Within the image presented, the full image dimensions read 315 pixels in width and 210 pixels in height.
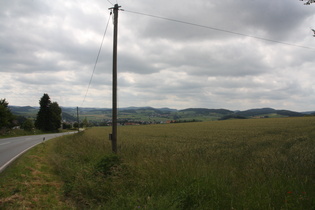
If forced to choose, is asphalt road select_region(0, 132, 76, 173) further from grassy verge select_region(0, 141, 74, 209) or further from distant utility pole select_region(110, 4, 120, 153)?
distant utility pole select_region(110, 4, 120, 153)

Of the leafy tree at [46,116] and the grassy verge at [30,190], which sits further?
the leafy tree at [46,116]

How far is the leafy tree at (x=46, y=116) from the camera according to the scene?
6588 cm

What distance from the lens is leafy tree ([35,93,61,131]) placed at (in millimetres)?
65875

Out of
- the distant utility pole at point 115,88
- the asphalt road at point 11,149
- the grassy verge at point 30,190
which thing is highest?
the distant utility pole at point 115,88

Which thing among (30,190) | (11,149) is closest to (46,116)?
(11,149)

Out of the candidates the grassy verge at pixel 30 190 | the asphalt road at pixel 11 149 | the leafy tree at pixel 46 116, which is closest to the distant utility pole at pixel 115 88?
the grassy verge at pixel 30 190

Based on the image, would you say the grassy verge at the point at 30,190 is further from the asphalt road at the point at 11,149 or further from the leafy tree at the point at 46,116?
the leafy tree at the point at 46,116

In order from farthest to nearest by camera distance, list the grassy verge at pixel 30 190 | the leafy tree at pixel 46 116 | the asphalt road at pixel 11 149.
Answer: the leafy tree at pixel 46 116
the asphalt road at pixel 11 149
the grassy verge at pixel 30 190

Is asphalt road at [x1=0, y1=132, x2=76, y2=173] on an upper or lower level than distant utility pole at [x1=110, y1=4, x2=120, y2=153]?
lower

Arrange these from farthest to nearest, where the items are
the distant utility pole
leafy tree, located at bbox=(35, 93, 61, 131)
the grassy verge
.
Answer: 1. leafy tree, located at bbox=(35, 93, 61, 131)
2. the distant utility pole
3. the grassy verge

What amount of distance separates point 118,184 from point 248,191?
3441mm

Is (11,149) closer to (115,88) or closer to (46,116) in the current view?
(115,88)

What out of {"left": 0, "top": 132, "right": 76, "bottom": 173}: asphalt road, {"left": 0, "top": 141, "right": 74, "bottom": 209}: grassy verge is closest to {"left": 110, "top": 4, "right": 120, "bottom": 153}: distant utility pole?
{"left": 0, "top": 141, "right": 74, "bottom": 209}: grassy verge

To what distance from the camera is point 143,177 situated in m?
6.71
